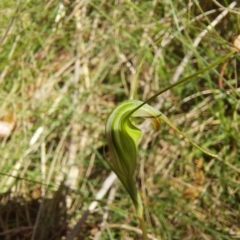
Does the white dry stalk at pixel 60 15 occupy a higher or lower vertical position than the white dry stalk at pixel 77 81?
higher

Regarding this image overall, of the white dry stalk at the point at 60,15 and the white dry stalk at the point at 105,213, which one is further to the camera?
the white dry stalk at the point at 60,15

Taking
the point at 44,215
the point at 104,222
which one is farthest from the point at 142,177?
the point at 44,215

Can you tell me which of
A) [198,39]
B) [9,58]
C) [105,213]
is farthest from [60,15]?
[105,213]

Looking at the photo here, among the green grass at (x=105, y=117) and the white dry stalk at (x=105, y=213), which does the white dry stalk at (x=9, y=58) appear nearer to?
the green grass at (x=105, y=117)

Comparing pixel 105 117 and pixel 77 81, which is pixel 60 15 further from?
pixel 105 117

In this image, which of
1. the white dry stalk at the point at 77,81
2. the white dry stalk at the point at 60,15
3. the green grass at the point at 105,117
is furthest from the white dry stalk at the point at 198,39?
the white dry stalk at the point at 60,15

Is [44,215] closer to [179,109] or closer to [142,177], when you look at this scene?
[142,177]

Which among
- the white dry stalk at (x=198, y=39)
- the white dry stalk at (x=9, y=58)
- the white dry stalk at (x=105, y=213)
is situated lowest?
the white dry stalk at (x=105, y=213)

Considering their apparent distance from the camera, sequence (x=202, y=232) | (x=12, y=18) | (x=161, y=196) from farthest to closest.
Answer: (x=12, y=18) → (x=161, y=196) → (x=202, y=232)
